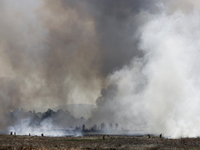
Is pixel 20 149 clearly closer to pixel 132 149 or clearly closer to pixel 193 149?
pixel 132 149

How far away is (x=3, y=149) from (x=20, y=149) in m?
6.54

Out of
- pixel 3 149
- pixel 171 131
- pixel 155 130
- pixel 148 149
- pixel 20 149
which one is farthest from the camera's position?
pixel 155 130

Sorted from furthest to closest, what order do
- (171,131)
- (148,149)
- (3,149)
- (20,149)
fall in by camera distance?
(171,131), (148,149), (3,149), (20,149)

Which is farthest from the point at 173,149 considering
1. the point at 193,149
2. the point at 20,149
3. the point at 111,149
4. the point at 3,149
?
the point at 3,149

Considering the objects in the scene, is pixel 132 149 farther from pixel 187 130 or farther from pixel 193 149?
pixel 187 130

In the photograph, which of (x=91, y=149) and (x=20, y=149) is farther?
(x=91, y=149)

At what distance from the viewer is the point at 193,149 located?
152 ft

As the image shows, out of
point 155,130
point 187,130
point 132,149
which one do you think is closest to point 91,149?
point 132,149

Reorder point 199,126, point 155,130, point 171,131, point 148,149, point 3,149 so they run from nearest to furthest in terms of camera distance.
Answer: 1. point 3,149
2. point 148,149
3. point 199,126
4. point 171,131
5. point 155,130

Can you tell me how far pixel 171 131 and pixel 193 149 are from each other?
208 feet

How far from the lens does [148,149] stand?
166 feet

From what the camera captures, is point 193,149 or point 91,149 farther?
point 91,149

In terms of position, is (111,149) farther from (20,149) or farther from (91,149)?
(20,149)

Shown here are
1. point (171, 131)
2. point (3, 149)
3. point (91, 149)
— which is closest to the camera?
point (3, 149)
